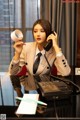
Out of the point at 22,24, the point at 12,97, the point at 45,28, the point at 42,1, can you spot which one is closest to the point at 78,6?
the point at 42,1

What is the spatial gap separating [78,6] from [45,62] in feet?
5.14

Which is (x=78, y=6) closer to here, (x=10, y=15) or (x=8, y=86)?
(x=10, y=15)

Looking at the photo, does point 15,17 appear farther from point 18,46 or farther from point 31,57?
point 18,46

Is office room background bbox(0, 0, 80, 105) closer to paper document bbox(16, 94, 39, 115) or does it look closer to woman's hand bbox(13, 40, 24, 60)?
woman's hand bbox(13, 40, 24, 60)

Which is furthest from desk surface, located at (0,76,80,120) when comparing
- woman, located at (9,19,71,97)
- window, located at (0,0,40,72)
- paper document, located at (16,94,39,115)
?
window, located at (0,0,40,72)

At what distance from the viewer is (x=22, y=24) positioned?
324 cm

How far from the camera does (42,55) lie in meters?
1.78

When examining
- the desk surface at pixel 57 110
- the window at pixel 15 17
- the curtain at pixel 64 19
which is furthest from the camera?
the window at pixel 15 17

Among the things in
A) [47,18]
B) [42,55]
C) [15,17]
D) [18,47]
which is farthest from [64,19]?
[18,47]

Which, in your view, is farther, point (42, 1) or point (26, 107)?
point (42, 1)

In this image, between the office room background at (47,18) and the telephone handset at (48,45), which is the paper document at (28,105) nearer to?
the telephone handset at (48,45)

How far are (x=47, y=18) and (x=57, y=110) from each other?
7.66ft

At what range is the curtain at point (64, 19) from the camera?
9.95ft

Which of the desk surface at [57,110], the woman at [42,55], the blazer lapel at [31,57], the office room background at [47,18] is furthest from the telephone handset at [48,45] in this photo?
the office room background at [47,18]
